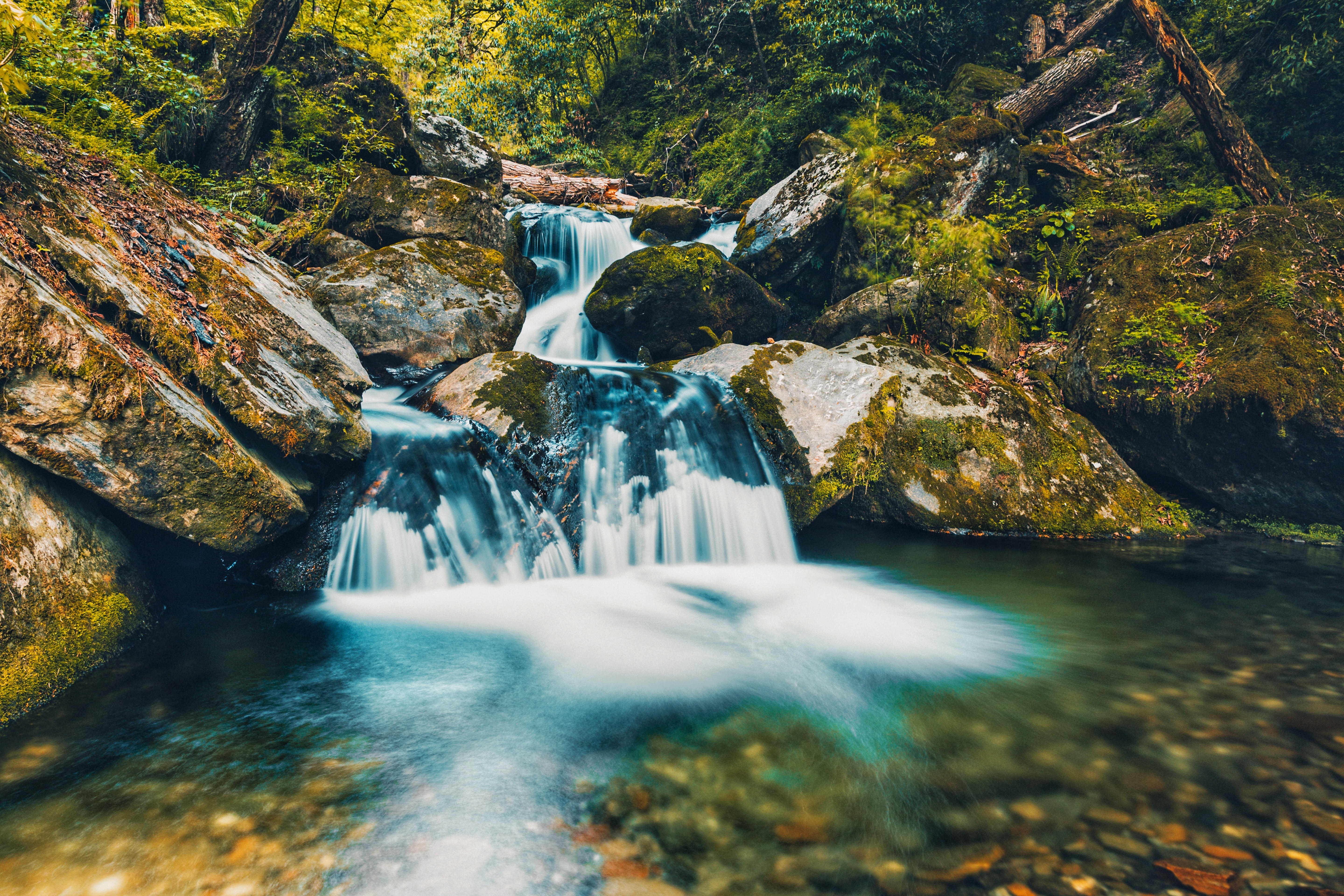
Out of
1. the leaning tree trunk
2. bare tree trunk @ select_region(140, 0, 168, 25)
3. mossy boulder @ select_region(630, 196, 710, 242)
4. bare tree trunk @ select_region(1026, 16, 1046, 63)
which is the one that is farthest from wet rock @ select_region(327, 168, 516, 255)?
bare tree trunk @ select_region(1026, 16, 1046, 63)

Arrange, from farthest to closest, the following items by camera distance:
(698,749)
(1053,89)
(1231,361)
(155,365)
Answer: (1053,89), (1231,361), (155,365), (698,749)

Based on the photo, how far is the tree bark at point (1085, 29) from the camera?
12648 millimetres

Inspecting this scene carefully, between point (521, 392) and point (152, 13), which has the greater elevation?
point (152, 13)

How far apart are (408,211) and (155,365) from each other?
18.7ft

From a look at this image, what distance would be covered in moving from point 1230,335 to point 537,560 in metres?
7.04

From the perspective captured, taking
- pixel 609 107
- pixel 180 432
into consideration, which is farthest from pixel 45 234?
pixel 609 107

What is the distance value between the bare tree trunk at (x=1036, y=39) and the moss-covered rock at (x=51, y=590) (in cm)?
1835

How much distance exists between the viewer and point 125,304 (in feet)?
11.7

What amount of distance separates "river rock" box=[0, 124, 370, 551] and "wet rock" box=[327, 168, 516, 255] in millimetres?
3147

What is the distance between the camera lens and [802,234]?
31.1ft

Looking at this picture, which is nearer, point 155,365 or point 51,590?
point 51,590

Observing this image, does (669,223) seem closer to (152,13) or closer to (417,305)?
(417,305)

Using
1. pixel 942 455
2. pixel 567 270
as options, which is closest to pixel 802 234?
pixel 567 270

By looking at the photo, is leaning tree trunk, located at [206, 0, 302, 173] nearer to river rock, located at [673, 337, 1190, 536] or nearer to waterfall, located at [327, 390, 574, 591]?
waterfall, located at [327, 390, 574, 591]
